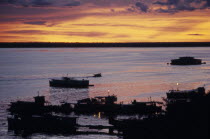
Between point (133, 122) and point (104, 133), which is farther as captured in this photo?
point (104, 133)

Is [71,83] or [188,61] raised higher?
[188,61]

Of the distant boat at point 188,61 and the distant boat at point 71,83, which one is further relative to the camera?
the distant boat at point 188,61

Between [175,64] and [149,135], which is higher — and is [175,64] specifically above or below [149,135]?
above

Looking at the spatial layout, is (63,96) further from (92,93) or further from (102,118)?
(102,118)

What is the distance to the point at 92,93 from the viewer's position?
8181 cm

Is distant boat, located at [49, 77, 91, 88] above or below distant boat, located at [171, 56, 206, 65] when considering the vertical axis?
below

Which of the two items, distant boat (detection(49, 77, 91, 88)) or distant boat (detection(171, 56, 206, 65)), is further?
distant boat (detection(171, 56, 206, 65))

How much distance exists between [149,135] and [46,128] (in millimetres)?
Answer: 15974

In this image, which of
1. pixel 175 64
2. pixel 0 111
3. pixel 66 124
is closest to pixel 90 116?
pixel 66 124

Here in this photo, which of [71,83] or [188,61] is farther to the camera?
[188,61]

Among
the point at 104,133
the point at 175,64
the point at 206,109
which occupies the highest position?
the point at 175,64

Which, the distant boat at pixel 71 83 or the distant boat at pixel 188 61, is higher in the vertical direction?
the distant boat at pixel 188 61

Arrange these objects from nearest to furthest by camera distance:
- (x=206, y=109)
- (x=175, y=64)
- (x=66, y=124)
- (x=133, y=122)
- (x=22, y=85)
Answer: (x=206, y=109) < (x=133, y=122) < (x=66, y=124) < (x=22, y=85) < (x=175, y=64)

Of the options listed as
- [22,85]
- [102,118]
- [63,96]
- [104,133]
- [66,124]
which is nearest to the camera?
[104,133]
